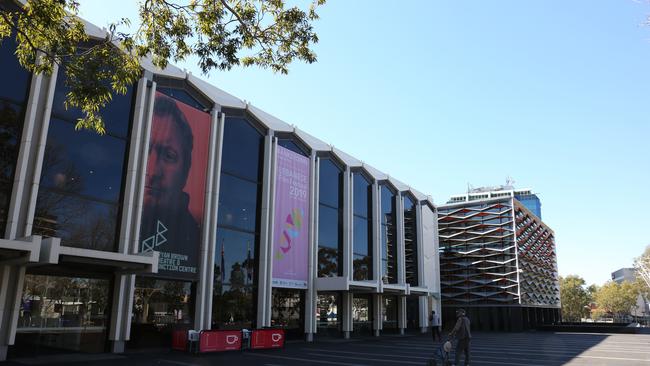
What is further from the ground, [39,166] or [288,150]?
[288,150]

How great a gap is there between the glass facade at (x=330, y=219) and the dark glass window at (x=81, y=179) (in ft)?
39.6

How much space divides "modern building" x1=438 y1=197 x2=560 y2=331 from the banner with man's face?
1187 inches

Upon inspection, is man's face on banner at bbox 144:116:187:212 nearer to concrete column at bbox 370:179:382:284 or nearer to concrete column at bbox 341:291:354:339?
concrete column at bbox 341:291:354:339

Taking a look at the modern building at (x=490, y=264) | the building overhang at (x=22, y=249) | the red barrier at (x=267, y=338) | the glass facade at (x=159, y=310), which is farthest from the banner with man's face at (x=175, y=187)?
the modern building at (x=490, y=264)

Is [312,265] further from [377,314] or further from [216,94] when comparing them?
[216,94]

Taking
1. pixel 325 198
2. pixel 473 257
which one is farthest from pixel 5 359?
pixel 473 257

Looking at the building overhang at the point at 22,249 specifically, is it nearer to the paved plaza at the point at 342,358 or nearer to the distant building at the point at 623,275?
the paved plaza at the point at 342,358

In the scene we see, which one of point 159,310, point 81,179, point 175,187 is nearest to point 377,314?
point 159,310

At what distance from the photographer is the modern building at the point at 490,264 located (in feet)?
135

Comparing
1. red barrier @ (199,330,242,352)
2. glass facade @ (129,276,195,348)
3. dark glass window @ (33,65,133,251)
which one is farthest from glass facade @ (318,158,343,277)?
dark glass window @ (33,65,133,251)

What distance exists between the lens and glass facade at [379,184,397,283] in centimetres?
3166

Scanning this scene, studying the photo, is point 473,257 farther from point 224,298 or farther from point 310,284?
point 224,298

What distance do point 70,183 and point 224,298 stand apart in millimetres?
7902

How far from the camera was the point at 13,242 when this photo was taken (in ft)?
40.8
